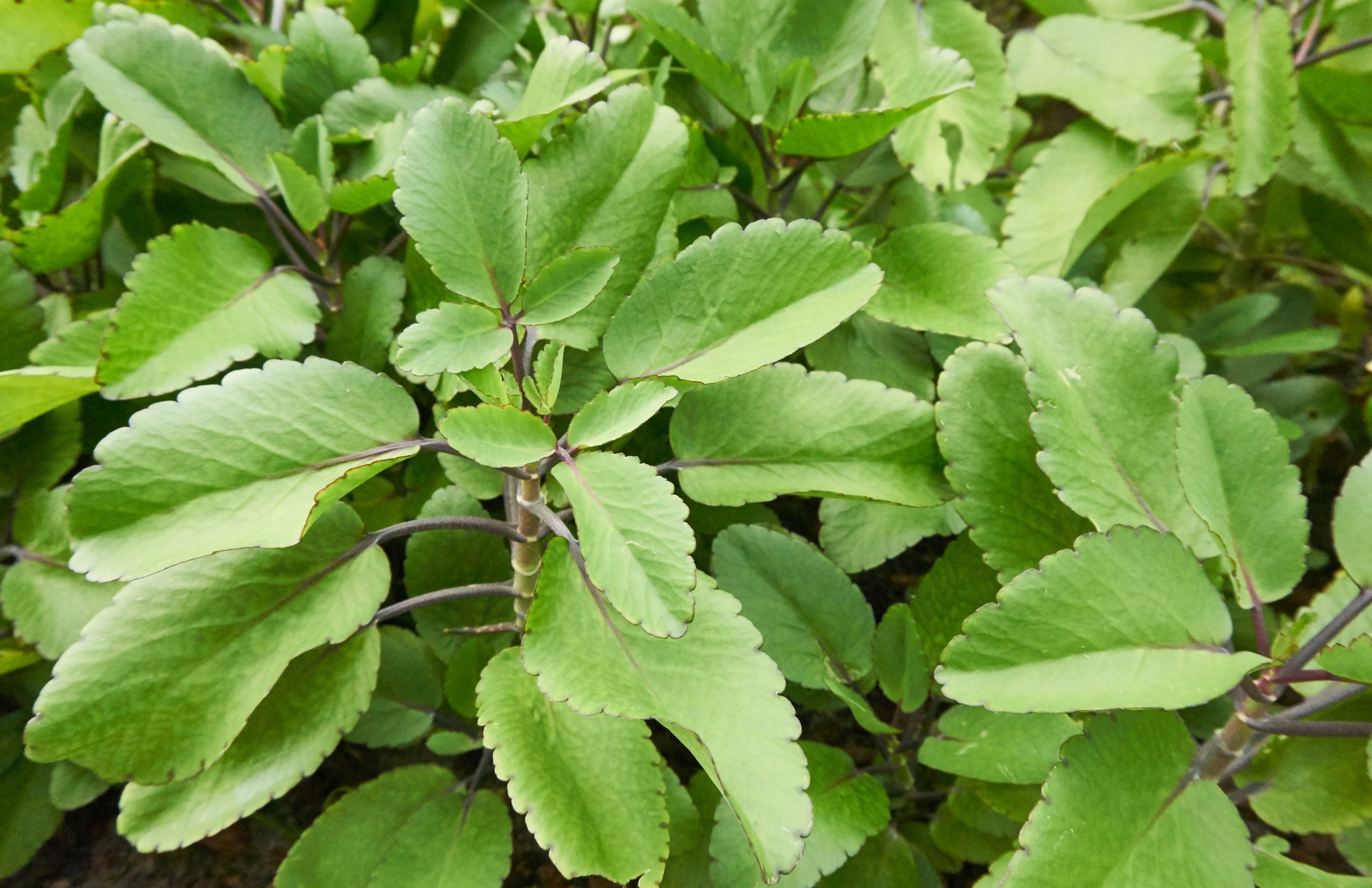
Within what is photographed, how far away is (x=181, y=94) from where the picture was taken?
0.73 m

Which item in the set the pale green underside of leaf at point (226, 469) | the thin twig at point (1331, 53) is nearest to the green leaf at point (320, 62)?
the pale green underside of leaf at point (226, 469)

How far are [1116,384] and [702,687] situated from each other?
0.36m

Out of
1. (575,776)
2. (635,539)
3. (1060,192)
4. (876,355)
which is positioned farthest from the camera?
(1060,192)

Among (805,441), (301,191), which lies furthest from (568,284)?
(301,191)

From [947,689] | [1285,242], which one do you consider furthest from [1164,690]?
[1285,242]

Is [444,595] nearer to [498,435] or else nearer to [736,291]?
[498,435]

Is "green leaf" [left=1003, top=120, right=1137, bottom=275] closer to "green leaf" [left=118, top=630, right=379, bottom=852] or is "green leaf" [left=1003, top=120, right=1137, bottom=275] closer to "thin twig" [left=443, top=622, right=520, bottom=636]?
"thin twig" [left=443, top=622, right=520, bottom=636]

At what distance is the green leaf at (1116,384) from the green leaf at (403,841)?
54 cm

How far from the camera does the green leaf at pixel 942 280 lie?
683 millimetres

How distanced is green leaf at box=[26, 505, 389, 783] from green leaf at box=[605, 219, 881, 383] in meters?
0.27

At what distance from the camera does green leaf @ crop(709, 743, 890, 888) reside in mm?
578

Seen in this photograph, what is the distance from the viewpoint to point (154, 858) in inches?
31.5

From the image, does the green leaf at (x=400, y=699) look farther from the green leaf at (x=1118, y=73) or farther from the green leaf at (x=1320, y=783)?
the green leaf at (x=1118, y=73)

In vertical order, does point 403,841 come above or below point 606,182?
below
